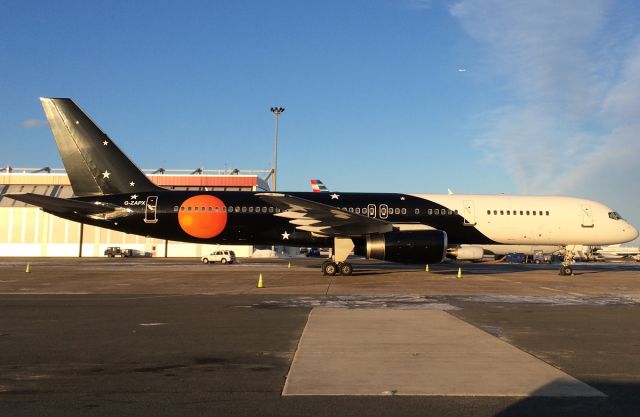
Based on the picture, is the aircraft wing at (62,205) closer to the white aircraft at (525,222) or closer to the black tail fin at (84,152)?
the black tail fin at (84,152)

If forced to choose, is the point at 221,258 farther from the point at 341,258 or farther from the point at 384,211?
the point at 384,211

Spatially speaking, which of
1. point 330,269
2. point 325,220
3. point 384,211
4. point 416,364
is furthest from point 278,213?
point 416,364

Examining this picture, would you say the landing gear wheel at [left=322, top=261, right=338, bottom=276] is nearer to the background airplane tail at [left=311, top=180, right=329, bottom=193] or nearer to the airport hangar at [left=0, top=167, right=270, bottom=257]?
the background airplane tail at [left=311, top=180, right=329, bottom=193]

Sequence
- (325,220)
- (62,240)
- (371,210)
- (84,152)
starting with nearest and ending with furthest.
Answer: (325,220), (84,152), (371,210), (62,240)

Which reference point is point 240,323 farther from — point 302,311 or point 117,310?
point 117,310

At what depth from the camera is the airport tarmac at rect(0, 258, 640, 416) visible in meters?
5.09

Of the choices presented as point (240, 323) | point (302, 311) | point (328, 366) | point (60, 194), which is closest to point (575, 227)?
point (302, 311)

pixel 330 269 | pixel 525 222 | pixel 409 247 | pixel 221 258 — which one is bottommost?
pixel 221 258

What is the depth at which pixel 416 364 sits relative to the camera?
6707 mm

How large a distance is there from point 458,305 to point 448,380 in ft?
25.5

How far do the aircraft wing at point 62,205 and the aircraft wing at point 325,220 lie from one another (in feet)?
27.7

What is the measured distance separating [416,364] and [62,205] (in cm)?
2190

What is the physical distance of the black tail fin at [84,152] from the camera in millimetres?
25062

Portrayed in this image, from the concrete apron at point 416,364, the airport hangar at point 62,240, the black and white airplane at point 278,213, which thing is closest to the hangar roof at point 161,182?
the airport hangar at point 62,240
